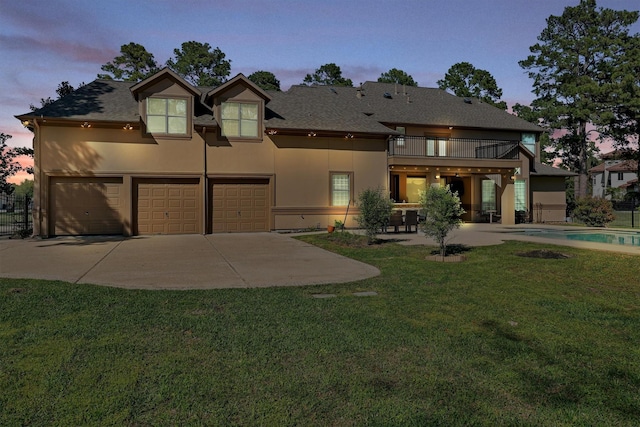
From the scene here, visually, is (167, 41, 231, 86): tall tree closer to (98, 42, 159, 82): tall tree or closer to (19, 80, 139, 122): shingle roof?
(98, 42, 159, 82): tall tree

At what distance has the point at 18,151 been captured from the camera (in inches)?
1156

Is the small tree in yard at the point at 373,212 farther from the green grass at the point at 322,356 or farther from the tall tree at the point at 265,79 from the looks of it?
the tall tree at the point at 265,79

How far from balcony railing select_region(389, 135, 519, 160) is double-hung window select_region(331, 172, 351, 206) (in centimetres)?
472

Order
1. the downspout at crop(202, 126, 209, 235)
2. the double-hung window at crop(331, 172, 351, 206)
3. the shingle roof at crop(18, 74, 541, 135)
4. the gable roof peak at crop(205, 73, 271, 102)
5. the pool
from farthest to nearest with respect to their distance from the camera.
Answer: the double-hung window at crop(331, 172, 351, 206) < the gable roof peak at crop(205, 73, 271, 102) < the downspout at crop(202, 126, 209, 235) < the shingle roof at crop(18, 74, 541, 135) < the pool

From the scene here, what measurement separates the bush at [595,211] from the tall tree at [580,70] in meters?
14.2

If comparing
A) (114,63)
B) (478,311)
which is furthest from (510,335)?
(114,63)

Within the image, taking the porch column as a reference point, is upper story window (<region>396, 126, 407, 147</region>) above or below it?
above

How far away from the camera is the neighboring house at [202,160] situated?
57.6 feet

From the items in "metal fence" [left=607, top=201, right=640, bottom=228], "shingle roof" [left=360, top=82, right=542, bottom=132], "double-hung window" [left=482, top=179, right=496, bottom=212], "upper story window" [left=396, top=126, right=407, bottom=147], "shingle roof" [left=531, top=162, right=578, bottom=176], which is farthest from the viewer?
"double-hung window" [left=482, top=179, right=496, bottom=212]

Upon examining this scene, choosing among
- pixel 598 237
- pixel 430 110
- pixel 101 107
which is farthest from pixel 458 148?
pixel 101 107

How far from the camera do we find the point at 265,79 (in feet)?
158

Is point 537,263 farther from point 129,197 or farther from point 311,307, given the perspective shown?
point 129,197

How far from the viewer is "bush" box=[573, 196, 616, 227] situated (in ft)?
70.8

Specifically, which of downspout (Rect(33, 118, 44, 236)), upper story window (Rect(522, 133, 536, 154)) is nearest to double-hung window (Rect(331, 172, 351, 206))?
downspout (Rect(33, 118, 44, 236))
